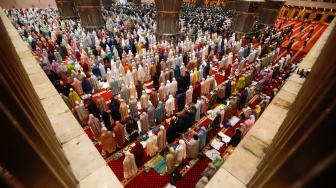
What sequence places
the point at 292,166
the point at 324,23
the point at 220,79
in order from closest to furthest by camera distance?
the point at 292,166 → the point at 220,79 → the point at 324,23

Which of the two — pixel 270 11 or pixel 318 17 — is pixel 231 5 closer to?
pixel 270 11

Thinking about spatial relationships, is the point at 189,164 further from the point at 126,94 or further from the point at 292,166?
the point at 292,166

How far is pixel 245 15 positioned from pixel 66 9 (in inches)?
617

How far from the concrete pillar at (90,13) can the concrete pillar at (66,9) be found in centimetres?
391

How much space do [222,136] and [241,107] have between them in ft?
6.00

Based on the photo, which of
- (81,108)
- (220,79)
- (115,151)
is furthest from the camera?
(220,79)

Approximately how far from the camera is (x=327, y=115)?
2.29ft

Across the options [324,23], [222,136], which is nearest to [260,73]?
[222,136]

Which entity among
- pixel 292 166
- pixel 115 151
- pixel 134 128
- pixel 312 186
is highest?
pixel 312 186

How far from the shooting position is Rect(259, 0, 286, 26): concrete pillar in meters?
15.9

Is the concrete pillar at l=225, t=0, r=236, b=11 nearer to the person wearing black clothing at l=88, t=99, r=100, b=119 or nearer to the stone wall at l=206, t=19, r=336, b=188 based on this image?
the stone wall at l=206, t=19, r=336, b=188

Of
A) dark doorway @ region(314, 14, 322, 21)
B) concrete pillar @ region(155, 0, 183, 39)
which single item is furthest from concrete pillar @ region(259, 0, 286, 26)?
dark doorway @ region(314, 14, 322, 21)

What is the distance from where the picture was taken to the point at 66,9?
54.0ft

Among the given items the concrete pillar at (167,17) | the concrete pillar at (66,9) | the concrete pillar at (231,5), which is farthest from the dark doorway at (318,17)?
the concrete pillar at (66,9)
